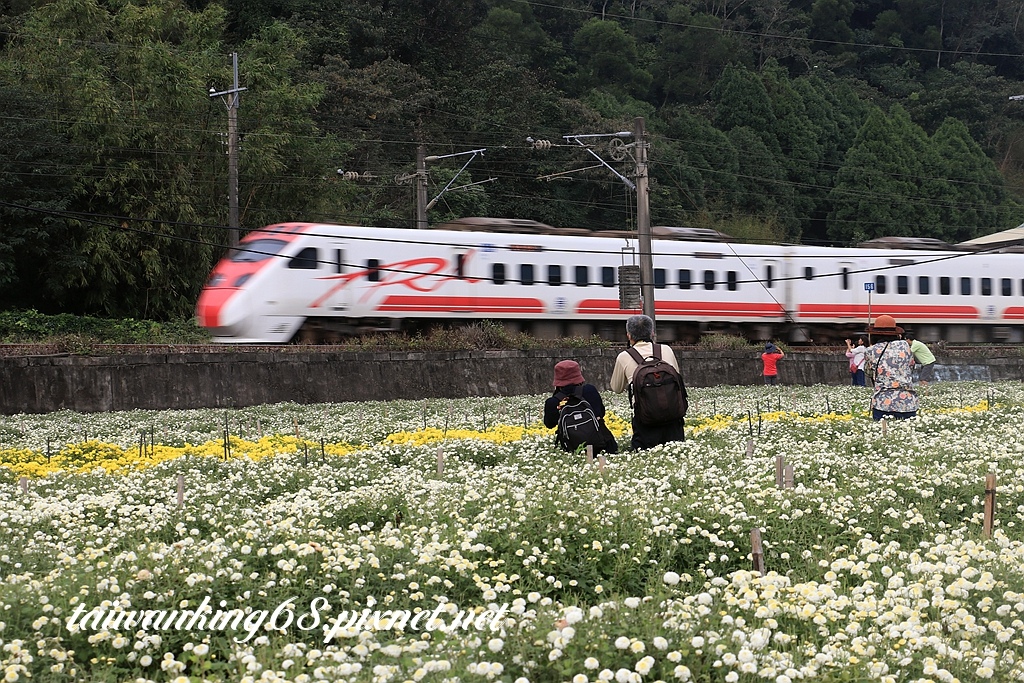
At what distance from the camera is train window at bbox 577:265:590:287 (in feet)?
119

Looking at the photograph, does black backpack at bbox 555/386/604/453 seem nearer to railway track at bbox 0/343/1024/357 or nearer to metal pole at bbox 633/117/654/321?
railway track at bbox 0/343/1024/357

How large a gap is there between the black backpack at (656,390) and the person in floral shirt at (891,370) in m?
3.77

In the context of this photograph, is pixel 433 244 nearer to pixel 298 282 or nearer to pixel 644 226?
pixel 298 282

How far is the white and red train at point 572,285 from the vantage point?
31219 mm

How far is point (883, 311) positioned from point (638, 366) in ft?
104

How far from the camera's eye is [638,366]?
442 inches

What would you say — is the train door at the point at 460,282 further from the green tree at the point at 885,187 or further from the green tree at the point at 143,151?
the green tree at the point at 885,187

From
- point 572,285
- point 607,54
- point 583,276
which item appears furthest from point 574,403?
point 607,54

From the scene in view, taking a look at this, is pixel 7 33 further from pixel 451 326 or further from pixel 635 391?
pixel 635 391

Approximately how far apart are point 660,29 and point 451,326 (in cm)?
6866

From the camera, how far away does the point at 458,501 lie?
9.26 metres

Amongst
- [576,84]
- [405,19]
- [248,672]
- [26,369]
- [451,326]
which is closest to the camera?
→ [248,672]

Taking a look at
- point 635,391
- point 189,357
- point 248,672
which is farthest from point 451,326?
point 248,672

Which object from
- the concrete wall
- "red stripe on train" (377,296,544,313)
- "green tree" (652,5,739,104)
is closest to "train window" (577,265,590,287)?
"red stripe on train" (377,296,544,313)
